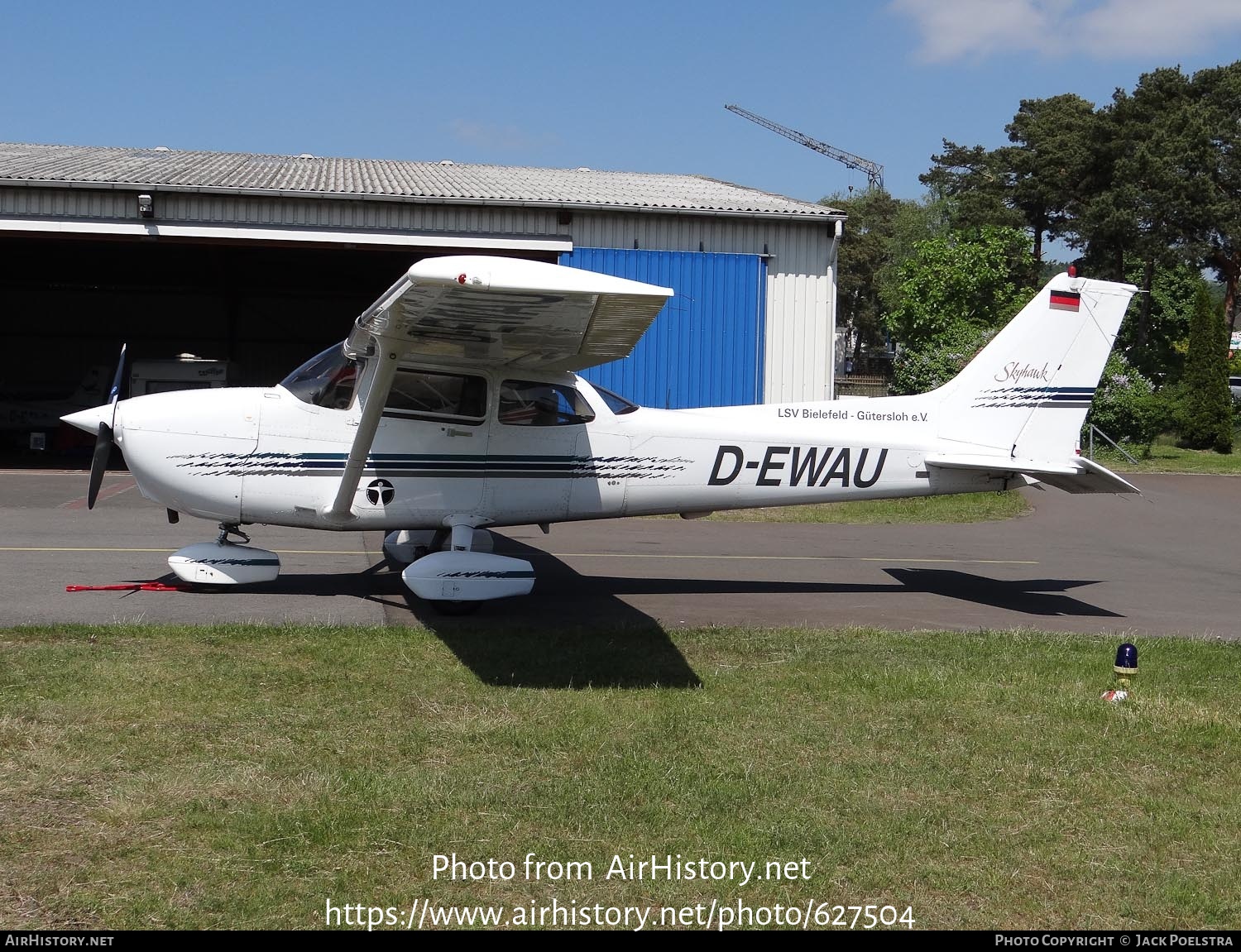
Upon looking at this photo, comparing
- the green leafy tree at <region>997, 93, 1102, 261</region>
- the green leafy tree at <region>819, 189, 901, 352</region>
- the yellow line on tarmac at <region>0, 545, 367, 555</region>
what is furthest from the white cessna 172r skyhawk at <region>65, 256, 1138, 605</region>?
the green leafy tree at <region>819, 189, 901, 352</region>

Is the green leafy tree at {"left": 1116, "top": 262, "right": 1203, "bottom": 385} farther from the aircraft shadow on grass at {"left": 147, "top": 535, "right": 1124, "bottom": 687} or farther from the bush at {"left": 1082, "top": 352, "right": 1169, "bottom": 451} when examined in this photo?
the aircraft shadow on grass at {"left": 147, "top": 535, "right": 1124, "bottom": 687}

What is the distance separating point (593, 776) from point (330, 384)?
15.8 feet

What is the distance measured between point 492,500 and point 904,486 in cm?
372

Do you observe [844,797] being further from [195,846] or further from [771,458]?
[771,458]

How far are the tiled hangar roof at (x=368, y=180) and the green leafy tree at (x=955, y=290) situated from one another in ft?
70.8

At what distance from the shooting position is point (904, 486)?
10070mm

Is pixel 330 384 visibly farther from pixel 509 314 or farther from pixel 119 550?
pixel 119 550

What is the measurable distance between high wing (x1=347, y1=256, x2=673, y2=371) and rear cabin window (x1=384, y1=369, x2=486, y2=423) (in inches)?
6.9

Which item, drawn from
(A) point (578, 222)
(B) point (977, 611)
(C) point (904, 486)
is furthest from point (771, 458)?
(A) point (578, 222)

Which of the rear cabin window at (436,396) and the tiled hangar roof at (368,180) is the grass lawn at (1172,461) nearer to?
the tiled hangar roof at (368,180)

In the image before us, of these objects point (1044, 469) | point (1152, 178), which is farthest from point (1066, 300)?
point (1152, 178)

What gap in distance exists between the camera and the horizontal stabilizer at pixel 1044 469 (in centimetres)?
966

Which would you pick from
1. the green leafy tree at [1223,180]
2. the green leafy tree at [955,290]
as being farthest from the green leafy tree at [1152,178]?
the green leafy tree at [955,290]

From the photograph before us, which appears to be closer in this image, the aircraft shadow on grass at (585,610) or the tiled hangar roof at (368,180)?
the aircraft shadow on grass at (585,610)
